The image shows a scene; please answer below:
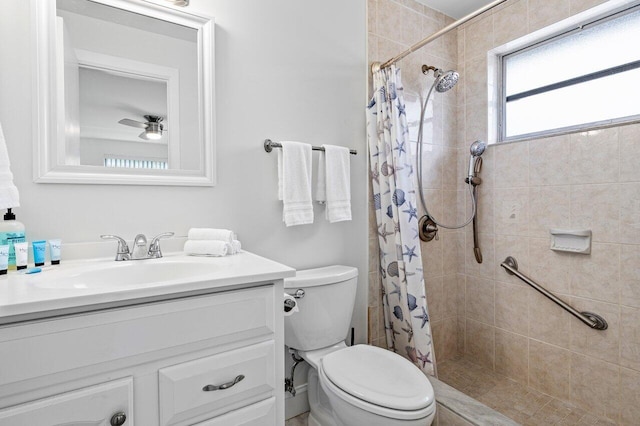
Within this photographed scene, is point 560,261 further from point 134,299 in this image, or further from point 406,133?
point 134,299

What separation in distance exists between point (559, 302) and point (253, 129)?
185 cm

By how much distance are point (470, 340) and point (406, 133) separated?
1.51m

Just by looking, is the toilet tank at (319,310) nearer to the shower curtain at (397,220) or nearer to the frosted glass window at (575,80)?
the shower curtain at (397,220)

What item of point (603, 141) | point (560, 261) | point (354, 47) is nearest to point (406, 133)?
point (354, 47)

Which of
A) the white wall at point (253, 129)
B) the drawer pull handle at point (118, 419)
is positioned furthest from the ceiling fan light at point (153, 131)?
the drawer pull handle at point (118, 419)

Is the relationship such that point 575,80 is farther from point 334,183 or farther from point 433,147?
point 334,183

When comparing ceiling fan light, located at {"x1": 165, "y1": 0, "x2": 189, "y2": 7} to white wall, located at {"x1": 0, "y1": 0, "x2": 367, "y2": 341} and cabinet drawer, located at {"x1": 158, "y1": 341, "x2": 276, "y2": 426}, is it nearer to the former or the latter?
white wall, located at {"x1": 0, "y1": 0, "x2": 367, "y2": 341}

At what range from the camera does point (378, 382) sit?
1.16m

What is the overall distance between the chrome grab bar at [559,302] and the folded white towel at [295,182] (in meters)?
1.33

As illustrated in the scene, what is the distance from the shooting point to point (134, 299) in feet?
2.47

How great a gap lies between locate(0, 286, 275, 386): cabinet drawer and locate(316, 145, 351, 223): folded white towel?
747 mm

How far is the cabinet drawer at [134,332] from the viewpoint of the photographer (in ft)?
2.15

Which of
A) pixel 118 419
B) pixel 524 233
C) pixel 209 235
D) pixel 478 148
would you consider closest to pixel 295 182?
pixel 209 235

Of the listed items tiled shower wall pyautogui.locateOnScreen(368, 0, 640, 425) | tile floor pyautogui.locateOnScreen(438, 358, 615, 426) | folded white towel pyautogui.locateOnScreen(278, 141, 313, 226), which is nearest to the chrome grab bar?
tiled shower wall pyautogui.locateOnScreen(368, 0, 640, 425)
